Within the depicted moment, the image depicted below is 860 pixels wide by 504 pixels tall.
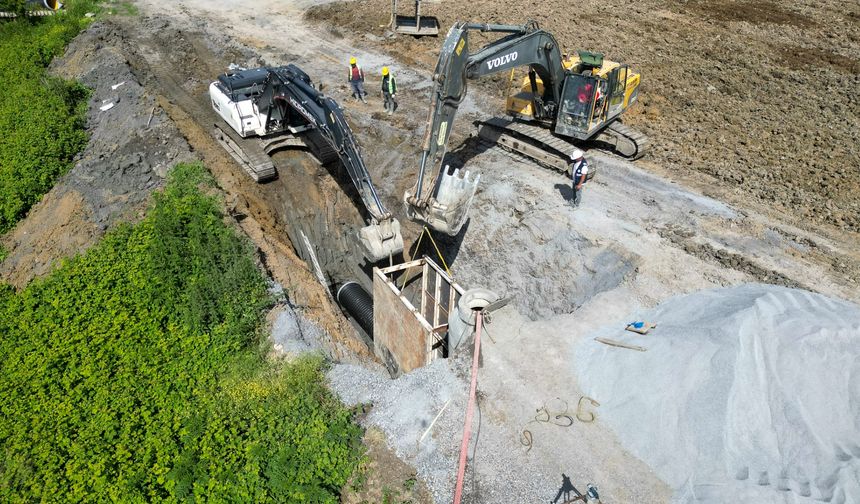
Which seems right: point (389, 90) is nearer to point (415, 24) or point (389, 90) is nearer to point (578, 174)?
point (578, 174)

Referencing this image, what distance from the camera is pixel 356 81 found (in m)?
18.0

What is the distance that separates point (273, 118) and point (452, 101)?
651 cm

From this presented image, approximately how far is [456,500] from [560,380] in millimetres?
2704

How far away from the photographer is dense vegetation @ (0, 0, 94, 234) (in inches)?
565

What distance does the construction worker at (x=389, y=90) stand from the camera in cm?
1711

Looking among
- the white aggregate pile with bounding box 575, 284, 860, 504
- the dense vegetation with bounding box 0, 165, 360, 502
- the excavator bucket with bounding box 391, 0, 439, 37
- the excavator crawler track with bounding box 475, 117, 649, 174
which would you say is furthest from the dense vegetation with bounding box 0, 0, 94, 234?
the white aggregate pile with bounding box 575, 284, 860, 504

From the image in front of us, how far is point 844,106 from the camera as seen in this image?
16859mm

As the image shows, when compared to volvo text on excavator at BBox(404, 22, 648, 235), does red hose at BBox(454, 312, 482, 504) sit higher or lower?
lower

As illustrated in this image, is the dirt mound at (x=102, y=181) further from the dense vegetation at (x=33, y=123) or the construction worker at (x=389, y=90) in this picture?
the construction worker at (x=389, y=90)

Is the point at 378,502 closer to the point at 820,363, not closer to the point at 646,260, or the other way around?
the point at 820,363

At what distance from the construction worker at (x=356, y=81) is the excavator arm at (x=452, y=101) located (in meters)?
6.81

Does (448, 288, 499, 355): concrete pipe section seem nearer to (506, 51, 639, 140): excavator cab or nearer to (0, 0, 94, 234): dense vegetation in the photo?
(506, 51, 639, 140): excavator cab

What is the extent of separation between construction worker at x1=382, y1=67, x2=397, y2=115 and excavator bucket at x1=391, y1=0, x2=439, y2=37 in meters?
6.88

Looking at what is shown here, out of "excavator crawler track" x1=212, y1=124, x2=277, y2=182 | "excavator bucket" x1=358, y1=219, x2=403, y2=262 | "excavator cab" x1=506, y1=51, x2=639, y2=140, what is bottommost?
"excavator crawler track" x1=212, y1=124, x2=277, y2=182
